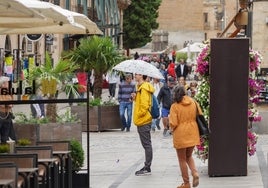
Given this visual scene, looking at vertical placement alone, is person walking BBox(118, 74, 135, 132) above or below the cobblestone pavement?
above

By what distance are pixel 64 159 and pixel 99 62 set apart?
13.8 meters

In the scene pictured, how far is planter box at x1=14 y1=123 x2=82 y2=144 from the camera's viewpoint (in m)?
18.0

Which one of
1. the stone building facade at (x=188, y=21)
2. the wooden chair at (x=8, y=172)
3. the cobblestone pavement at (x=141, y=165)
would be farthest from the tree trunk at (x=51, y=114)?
the stone building facade at (x=188, y=21)

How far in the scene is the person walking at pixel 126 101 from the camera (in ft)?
87.4

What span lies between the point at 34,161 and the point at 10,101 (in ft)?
7.04

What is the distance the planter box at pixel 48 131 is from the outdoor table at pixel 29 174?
6519 millimetres

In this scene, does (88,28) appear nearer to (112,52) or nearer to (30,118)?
(30,118)

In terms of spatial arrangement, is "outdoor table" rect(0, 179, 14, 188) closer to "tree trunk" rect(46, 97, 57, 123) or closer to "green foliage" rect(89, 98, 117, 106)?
"tree trunk" rect(46, 97, 57, 123)

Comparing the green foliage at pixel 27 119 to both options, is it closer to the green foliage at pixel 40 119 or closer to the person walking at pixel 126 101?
the green foliage at pixel 40 119

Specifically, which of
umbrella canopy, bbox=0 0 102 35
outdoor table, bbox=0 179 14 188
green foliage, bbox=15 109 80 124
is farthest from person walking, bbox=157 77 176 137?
outdoor table, bbox=0 179 14 188

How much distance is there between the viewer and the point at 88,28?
13.5m

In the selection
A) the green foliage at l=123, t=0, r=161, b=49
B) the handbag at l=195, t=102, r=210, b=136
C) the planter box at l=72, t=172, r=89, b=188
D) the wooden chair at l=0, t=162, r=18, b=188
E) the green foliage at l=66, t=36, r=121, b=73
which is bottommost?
the planter box at l=72, t=172, r=89, b=188

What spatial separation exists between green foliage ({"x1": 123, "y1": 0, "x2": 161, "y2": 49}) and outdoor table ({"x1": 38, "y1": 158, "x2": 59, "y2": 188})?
7998 cm

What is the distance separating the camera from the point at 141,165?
1842 cm
